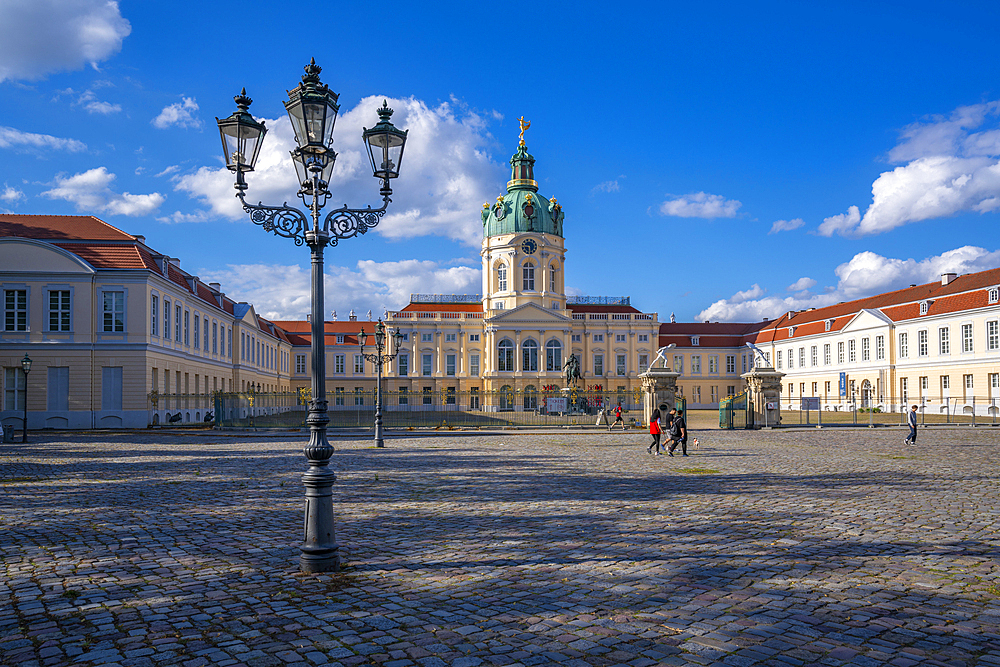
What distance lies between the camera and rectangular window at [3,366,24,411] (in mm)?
34281

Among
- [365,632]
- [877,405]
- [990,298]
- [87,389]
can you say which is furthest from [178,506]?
[877,405]

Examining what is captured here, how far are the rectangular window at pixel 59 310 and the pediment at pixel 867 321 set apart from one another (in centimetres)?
5806

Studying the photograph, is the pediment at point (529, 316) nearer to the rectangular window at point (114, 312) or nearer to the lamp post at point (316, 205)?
the rectangular window at point (114, 312)

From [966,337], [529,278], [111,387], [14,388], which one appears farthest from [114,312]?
[966,337]

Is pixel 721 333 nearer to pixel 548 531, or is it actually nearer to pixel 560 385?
pixel 560 385

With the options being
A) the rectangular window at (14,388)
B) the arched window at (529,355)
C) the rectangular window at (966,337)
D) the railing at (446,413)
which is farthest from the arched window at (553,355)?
the rectangular window at (14,388)

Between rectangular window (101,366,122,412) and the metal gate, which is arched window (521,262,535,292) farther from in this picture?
rectangular window (101,366,122,412)

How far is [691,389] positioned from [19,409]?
6742 cm

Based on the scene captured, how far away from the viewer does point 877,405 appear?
58500mm

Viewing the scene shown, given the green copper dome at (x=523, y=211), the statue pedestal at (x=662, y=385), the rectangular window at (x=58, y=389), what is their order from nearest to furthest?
the statue pedestal at (x=662, y=385) → the rectangular window at (x=58, y=389) → the green copper dome at (x=523, y=211)

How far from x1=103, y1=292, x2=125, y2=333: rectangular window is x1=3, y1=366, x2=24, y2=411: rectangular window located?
178 inches

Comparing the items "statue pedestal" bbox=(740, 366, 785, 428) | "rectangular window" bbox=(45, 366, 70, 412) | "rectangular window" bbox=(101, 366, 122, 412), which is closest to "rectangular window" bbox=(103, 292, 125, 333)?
"rectangular window" bbox=(101, 366, 122, 412)

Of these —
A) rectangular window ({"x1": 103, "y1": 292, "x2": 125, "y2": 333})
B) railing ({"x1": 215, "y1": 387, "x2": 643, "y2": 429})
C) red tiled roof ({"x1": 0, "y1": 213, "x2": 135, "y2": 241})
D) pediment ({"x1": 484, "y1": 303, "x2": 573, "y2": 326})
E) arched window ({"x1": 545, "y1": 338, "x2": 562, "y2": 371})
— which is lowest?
railing ({"x1": 215, "y1": 387, "x2": 643, "y2": 429})

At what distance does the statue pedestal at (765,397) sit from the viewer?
3512cm
